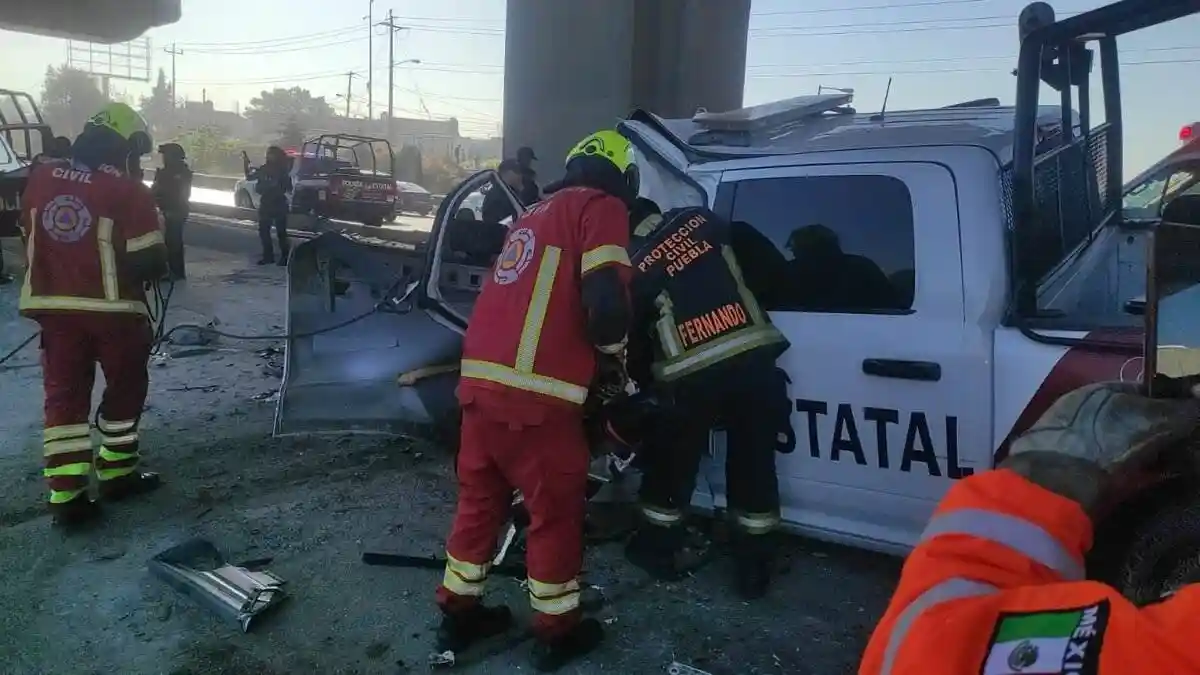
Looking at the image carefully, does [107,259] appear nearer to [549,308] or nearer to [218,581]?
[218,581]

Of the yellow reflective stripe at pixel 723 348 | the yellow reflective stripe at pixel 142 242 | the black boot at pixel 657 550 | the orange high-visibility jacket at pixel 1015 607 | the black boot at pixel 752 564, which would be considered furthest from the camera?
the yellow reflective stripe at pixel 142 242

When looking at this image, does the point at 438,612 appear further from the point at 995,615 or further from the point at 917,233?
the point at 995,615

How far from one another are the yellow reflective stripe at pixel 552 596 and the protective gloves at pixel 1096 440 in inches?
78.1

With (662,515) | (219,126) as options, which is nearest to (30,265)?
(662,515)

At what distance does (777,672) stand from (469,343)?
1.52 meters

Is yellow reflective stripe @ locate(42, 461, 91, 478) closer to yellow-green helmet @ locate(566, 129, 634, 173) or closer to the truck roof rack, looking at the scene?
yellow-green helmet @ locate(566, 129, 634, 173)

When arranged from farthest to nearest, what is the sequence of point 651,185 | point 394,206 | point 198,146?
1. point 198,146
2. point 394,206
3. point 651,185

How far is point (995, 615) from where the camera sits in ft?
3.22

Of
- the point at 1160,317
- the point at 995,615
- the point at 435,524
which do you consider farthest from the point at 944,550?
the point at 435,524

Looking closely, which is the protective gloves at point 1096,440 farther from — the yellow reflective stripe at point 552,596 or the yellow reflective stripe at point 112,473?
the yellow reflective stripe at point 112,473

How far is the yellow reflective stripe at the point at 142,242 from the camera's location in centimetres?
447

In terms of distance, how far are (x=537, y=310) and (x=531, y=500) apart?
2.01ft

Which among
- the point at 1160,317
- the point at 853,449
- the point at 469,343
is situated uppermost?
the point at 1160,317

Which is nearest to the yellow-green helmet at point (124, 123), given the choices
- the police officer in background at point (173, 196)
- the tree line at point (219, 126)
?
the police officer in background at point (173, 196)
